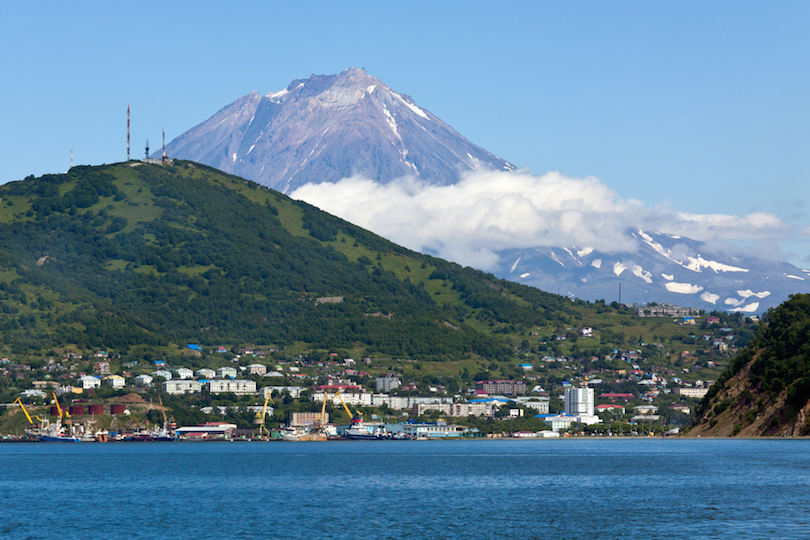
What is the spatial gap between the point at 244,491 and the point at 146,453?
88704 millimetres

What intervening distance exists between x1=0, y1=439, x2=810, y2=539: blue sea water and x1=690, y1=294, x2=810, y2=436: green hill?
55.8 feet

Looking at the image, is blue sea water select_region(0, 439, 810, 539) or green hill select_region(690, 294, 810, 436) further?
green hill select_region(690, 294, 810, 436)

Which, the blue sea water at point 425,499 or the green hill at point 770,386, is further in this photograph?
the green hill at point 770,386

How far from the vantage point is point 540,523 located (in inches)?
2692

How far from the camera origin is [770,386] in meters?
159

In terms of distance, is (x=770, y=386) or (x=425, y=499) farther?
(x=770, y=386)

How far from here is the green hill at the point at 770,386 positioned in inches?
5999

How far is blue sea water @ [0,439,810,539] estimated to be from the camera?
216 ft

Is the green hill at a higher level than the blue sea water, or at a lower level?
higher

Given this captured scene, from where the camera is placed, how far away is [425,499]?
83.7 metres

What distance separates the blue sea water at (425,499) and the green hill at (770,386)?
17.0 meters

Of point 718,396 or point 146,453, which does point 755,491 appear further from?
point 146,453

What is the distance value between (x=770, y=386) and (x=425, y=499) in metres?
92.7

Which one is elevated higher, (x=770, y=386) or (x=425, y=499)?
(x=770, y=386)
